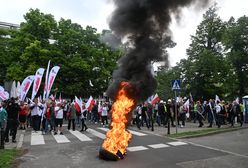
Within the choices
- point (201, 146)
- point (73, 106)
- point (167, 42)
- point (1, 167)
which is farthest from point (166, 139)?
point (1, 167)

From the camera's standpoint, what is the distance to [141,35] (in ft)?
34.5

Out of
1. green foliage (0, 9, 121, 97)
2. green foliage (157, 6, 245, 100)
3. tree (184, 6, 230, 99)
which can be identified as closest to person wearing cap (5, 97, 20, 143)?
green foliage (0, 9, 121, 97)

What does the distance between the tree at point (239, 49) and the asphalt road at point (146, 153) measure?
2851cm

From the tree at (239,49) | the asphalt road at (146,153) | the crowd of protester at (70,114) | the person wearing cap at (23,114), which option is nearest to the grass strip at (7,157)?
the asphalt road at (146,153)

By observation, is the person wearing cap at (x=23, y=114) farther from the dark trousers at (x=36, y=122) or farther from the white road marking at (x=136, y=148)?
the white road marking at (x=136, y=148)

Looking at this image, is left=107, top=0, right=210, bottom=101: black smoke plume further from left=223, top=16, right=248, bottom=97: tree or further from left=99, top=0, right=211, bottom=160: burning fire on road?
left=223, top=16, right=248, bottom=97: tree

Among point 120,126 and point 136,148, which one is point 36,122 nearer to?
point 136,148

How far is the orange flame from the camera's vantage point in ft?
30.6

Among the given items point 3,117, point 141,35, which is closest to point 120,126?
point 141,35

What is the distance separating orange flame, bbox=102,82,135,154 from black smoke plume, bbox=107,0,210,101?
0.31 m

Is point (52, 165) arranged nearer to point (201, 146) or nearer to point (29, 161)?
point (29, 161)

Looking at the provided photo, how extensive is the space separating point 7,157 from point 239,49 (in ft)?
124

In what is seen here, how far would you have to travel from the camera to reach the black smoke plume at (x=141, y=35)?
10062mm

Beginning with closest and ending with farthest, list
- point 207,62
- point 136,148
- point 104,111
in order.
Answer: point 136,148 < point 104,111 < point 207,62
